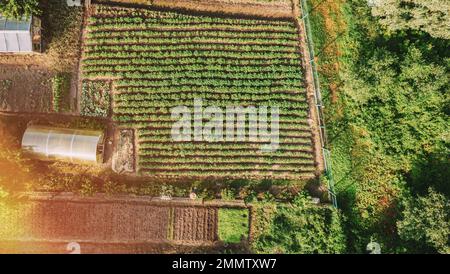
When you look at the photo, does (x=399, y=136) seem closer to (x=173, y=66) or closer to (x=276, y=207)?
(x=276, y=207)

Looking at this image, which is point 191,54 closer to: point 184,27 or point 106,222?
point 184,27

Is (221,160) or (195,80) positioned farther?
(195,80)

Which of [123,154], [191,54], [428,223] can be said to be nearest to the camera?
[428,223]

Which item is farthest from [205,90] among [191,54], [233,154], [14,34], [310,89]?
[14,34]

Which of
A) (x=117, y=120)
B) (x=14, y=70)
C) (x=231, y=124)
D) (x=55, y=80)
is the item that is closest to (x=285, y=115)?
(x=231, y=124)

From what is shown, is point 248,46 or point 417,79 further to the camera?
point 248,46

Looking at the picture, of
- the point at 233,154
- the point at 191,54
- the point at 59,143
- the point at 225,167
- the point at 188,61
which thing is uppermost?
the point at 191,54

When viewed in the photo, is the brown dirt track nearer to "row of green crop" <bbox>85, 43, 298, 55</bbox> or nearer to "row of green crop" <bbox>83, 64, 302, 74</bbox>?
"row of green crop" <bbox>83, 64, 302, 74</bbox>

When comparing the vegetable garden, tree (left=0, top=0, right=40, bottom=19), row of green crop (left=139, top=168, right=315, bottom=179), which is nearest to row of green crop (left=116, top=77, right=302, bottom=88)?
the vegetable garden
